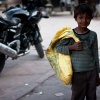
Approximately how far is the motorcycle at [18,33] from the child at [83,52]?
1.97 meters

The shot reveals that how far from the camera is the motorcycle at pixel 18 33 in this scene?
17.4 ft

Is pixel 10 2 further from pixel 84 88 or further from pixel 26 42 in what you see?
pixel 84 88

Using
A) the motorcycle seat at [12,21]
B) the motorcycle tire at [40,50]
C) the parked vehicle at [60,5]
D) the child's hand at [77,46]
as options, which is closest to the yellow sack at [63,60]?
the child's hand at [77,46]

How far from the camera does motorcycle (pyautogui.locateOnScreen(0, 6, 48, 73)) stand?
5.31m

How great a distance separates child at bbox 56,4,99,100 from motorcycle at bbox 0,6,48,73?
6.47 ft

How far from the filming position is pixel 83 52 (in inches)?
123

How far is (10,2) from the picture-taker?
79.2 feet

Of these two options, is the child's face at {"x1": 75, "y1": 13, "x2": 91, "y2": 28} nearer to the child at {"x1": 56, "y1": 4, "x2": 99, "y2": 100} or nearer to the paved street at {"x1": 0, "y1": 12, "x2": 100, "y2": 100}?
the child at {"x1": 56, "y1": 4, "x2": 99, "y2": 100}

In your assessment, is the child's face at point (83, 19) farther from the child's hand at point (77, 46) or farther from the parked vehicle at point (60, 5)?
the parked vehicle at point (60, 5)

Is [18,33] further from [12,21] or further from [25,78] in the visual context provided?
[25,78]

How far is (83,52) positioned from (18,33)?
118 inches

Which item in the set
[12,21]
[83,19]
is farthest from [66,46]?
[12,21]

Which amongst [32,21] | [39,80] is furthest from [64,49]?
[32,21]

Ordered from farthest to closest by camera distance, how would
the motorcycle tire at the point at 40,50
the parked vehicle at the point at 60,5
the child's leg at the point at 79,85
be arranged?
the parked vehicle at the point at 60,5
the motorcycle tire at the point at 40,50
the child's leg at the point at 79,85
